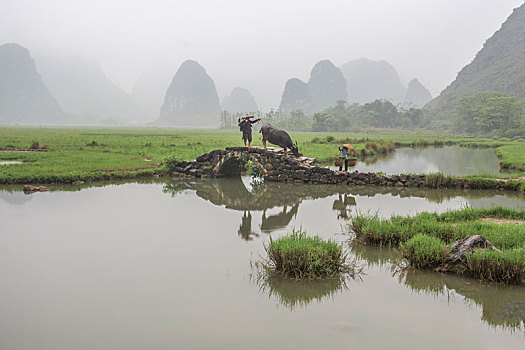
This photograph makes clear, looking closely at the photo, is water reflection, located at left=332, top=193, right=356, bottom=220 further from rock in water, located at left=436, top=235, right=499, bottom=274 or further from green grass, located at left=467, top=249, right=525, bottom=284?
green grass, located at left=467, top=249, right=525, bottom=284

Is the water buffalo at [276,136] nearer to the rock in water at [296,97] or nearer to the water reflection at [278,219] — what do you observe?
the water reflection at [278,219]

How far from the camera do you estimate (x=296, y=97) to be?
6284 inches

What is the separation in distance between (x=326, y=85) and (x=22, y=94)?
12950 cm

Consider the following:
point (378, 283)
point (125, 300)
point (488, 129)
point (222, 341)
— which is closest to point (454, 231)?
point (378, 283)

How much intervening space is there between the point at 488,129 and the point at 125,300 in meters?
59.3

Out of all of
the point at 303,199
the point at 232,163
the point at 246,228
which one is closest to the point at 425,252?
the point at 246,228

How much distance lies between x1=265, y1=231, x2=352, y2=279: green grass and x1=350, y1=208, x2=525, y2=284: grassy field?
46.7 inches

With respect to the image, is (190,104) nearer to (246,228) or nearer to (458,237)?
(246,228)

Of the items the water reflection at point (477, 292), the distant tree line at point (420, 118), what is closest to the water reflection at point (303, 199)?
the water reflection at point (477, 292)

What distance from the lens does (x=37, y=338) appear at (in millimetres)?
4336

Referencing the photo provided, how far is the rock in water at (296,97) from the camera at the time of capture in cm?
15962

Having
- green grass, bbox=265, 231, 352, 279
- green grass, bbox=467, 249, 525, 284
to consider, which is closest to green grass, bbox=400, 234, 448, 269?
green grass, bbox=467, 249, 525, 284

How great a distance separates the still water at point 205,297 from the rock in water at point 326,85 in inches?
6680

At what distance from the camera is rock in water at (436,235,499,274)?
19.2 ft
